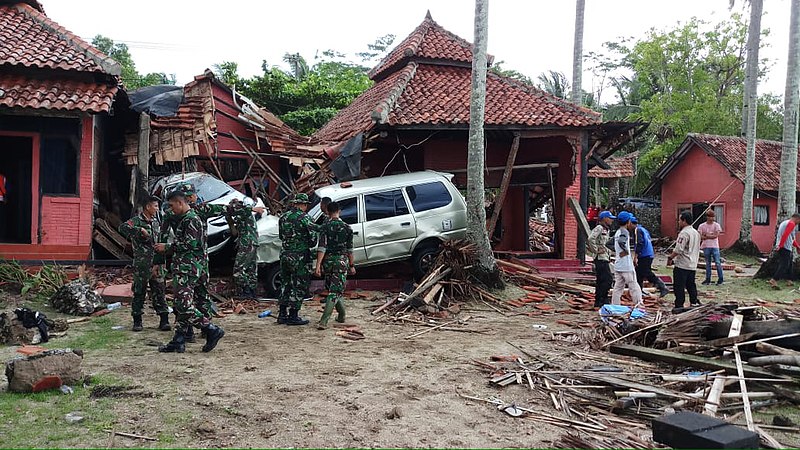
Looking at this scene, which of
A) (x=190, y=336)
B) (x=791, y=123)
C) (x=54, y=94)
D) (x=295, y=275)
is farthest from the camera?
(x=791, y=123)

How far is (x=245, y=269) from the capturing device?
967 cm

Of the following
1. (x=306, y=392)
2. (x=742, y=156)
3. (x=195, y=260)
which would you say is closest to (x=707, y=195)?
(x=742, y=156)

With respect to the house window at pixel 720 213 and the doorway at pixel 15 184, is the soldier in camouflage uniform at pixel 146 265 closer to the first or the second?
the doorway at pixel 15 184

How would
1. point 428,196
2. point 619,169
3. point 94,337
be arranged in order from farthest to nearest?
point 619,169, point 428,196, point 94,337

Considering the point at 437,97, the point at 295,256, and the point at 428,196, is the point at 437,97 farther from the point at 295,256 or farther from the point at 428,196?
the point at 295,256

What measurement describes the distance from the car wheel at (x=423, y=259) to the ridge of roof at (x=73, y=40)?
706 cm

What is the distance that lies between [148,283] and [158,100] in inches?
291

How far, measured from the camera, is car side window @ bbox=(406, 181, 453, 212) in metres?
10.9

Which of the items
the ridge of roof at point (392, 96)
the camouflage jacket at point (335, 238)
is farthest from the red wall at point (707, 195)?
the camouflage jacket at point (335, 238)

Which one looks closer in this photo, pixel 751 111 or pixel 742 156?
pixel 751 111

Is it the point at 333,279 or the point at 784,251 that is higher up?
the point at 784,251

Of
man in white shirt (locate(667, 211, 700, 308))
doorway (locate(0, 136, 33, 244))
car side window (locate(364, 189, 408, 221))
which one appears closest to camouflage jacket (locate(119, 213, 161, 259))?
car side window (locate(364, 189, 408, 221))

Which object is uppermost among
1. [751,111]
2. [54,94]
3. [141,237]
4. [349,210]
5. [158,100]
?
[751,111]

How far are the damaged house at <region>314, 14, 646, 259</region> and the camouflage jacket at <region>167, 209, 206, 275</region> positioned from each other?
6.47 meters
